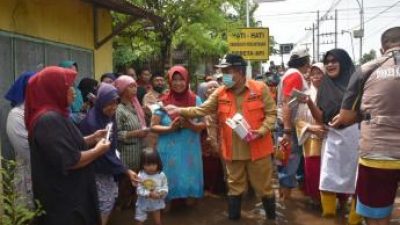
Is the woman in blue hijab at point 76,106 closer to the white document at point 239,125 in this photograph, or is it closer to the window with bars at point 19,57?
the window with bars at point 19,57

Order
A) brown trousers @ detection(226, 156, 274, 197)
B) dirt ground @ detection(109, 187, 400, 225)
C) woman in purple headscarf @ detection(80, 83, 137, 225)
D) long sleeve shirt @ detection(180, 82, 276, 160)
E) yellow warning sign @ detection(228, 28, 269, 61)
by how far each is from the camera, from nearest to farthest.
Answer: woman in purple headscarf @ detection(80, 83, 137, 225) < long sleeve shirt @ detection(180, 82, 276, 160) < brown trousers @ detection(226, 156, 274, 197) < dirt ground @ detection(109, 187, 400, 225) < yellow warning sign @ detection(228, 28, 269, 61)

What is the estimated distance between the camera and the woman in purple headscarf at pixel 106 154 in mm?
4516

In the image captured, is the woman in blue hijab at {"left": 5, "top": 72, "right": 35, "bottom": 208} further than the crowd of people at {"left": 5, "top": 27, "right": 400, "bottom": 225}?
Yes

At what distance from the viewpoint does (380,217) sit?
12.3ft

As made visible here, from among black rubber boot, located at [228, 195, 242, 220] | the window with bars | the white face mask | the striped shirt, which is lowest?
black rubber boot, located at [228, 195, 242, 220]

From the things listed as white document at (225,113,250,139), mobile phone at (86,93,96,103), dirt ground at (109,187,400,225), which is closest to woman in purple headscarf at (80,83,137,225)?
mobile phone at (86,93,96,103)

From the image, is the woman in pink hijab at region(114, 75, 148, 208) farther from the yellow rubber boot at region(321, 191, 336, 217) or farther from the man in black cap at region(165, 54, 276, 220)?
the yellow rubber boot at region(321, 191, 336, 217)

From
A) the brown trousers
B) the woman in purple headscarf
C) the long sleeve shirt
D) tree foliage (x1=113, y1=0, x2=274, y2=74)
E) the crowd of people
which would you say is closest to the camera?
the crowd of people

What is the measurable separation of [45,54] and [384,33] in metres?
4.29

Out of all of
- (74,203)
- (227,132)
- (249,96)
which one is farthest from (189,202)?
(74,203)

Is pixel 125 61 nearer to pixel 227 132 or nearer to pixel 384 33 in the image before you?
pixel 227 132

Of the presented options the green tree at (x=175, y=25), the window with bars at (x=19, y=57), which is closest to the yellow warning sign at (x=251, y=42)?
the green tree at (x=175, y=25)

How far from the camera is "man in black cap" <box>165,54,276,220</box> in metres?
5.27

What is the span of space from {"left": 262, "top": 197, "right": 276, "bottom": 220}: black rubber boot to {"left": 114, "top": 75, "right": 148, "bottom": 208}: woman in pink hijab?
151 centimetres
